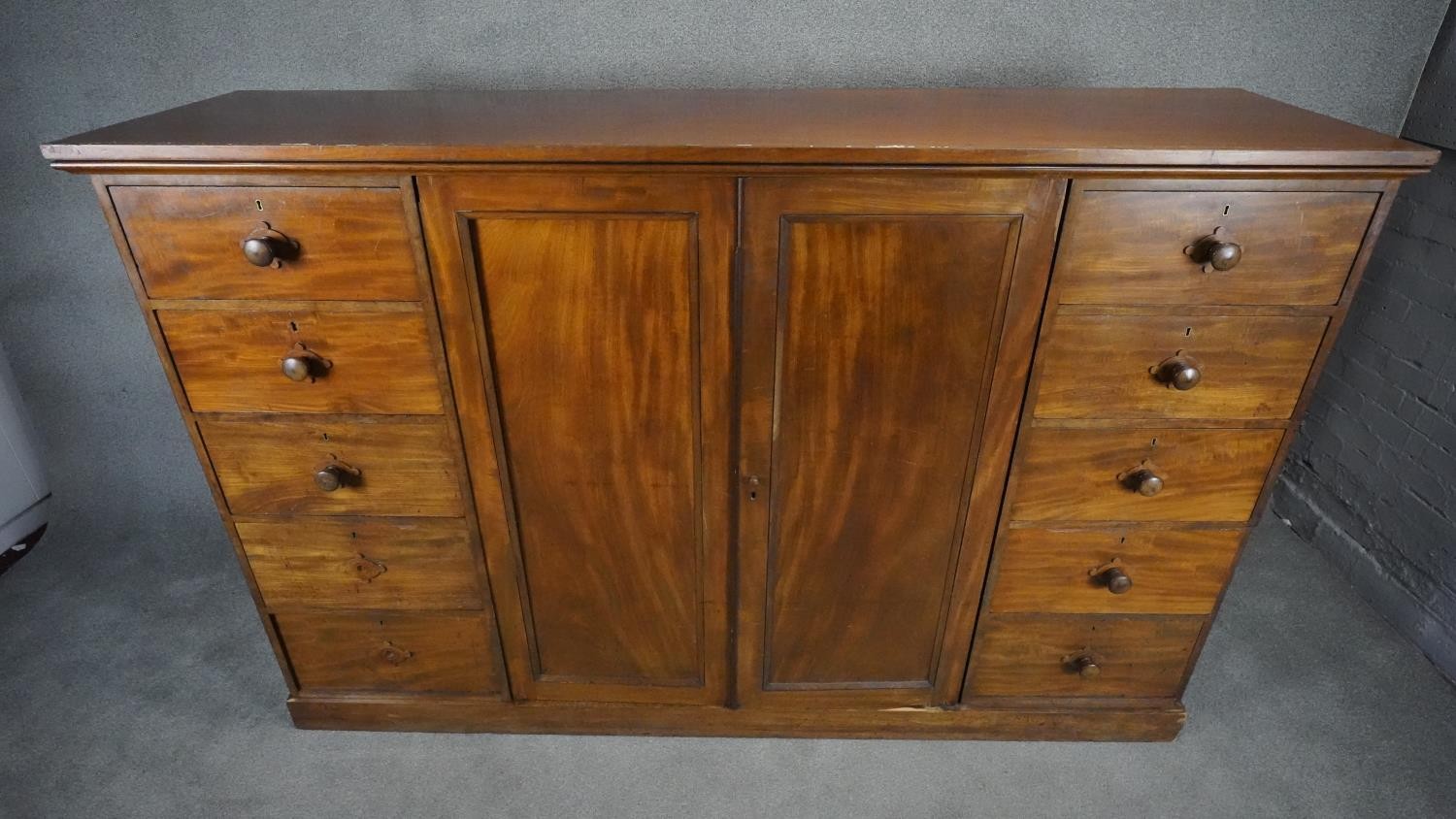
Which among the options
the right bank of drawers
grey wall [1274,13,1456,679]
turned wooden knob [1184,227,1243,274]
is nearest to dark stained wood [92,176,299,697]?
the right bank of drawers

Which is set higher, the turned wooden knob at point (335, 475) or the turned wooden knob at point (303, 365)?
the turned wooden knob at point (303, 365)

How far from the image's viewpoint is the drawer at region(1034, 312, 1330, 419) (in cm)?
122

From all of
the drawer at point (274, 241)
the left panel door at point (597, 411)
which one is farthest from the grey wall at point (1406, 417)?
the drawer at point (274, 241)

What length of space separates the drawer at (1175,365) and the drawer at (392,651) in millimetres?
1113

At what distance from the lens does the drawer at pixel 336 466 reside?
134cm

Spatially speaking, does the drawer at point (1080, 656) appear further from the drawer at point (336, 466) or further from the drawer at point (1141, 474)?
Result: the drawer at point (336, 466)

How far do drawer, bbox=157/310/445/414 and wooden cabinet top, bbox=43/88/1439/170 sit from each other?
24 centimetres

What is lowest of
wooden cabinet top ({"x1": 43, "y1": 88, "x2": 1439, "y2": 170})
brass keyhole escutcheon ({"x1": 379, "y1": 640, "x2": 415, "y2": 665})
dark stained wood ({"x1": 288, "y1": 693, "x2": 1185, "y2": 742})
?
dark stained wood ({"x1": 288, "y1": 693, "x2": 1185, "y2": 742})

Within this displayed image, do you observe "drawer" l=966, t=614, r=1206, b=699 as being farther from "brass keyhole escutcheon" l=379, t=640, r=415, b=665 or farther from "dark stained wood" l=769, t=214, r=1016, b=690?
"brass keyhole escutcheon" l=379, t=640, r=415, b=665

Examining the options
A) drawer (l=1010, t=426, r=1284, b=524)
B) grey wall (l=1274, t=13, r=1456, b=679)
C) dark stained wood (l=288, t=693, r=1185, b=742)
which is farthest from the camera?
grey wall (l=1274, t=13, r=1456, b=679)

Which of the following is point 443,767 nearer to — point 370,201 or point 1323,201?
point 370,201

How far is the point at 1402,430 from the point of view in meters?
1.92

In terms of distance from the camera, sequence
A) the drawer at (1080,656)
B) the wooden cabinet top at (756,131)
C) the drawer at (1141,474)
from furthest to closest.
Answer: the drawer at (1080,656) → the drawer at (1141,474) → the wooden cabinet top at (756,131)

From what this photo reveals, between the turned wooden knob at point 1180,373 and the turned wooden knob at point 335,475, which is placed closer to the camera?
the turned wooden knob at point 1180,373
